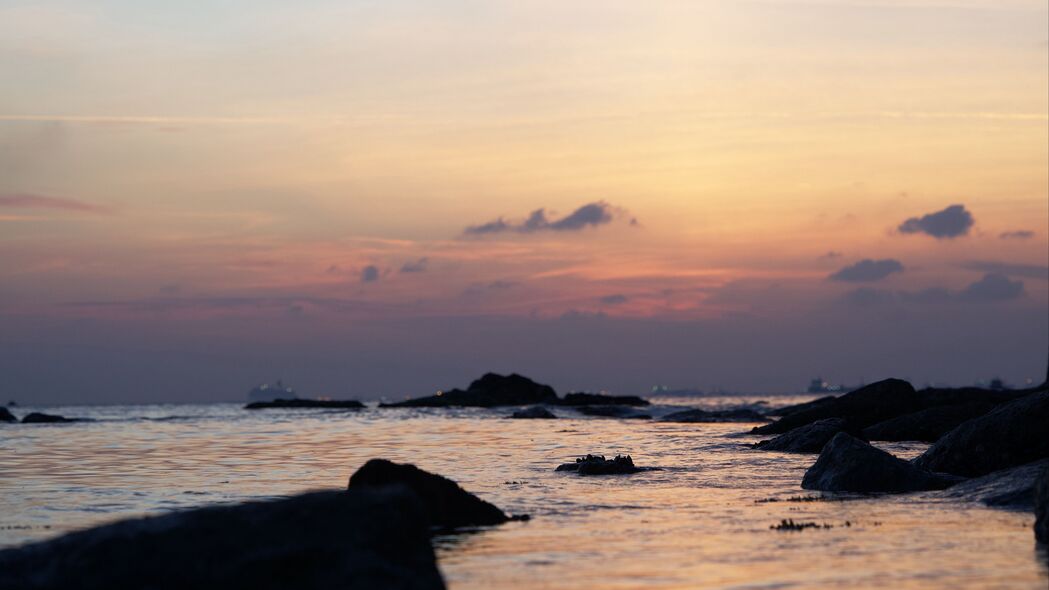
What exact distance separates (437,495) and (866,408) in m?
37.2

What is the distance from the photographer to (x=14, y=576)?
1327cm

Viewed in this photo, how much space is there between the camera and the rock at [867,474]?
2450 centimetres

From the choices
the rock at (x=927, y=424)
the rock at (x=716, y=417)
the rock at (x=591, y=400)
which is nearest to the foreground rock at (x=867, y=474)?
the rock at (x=927, y=424)

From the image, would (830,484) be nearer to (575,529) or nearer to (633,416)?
(575,529)

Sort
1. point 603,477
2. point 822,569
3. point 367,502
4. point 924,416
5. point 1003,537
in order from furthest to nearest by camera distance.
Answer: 1. point 924,416
2. point 603,477
3. point 1003,537
4. point 822,569
5. point 367,502

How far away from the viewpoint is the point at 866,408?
5238 cm

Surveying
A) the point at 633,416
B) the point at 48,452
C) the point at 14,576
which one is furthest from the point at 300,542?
the point at 633,416

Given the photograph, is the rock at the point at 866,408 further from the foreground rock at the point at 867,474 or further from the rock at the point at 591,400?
the rock at the point at 591,400

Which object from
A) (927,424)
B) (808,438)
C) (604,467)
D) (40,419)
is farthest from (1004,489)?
(40,419)

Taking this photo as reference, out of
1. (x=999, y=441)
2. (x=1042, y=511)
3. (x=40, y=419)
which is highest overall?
(x=999, y=441)

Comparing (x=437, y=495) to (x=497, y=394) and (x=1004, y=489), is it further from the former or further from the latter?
(x=497, y=394)

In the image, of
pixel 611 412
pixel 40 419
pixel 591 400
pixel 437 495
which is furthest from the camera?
pixel 591 400

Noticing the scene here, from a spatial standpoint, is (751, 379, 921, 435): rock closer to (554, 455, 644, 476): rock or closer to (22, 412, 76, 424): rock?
(554, 455, 644, 476): rock

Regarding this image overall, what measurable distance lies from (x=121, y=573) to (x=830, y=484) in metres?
17.2
